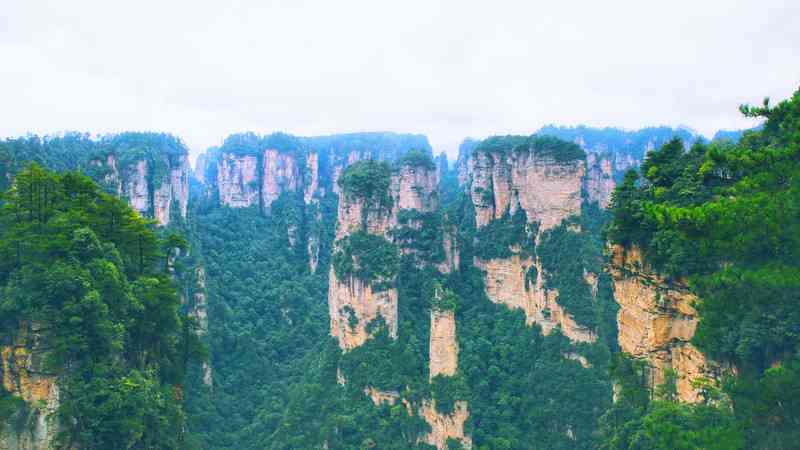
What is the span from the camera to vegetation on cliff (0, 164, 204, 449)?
671 inches

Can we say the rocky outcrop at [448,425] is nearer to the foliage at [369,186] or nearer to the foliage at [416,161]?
the foliage at [369,186]

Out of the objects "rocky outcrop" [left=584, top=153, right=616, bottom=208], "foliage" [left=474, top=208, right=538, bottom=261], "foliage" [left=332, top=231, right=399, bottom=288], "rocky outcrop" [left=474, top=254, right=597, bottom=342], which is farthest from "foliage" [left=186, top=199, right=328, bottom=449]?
"rocky outcrop" [left=584, top=153, right=616, bottom=208]

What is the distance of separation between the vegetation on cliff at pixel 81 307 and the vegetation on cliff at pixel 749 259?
57.1 ft

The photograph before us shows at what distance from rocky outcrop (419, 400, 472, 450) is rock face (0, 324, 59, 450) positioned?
2086 centimetres

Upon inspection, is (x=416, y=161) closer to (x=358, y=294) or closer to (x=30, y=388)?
(x=358, y=294)

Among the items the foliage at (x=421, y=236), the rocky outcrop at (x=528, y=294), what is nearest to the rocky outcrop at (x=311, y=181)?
the foliage at (x=421, y=236)

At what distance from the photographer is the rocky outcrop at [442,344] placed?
33312mm

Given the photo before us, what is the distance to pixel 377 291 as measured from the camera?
37062 mm

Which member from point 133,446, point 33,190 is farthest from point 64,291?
point 133,446

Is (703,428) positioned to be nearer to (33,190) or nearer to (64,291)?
(64,291)

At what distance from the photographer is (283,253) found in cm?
6356

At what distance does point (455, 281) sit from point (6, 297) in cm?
3142

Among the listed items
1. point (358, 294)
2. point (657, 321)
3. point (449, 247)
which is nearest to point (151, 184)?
point (358, 294)

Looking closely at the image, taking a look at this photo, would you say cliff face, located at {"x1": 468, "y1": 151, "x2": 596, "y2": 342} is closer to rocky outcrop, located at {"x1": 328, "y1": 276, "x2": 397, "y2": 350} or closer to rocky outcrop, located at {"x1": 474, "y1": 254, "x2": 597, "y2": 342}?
rocky outcrop, located at {"x1": 474, "y1": 254, "x2": 597, "y2": 342}
